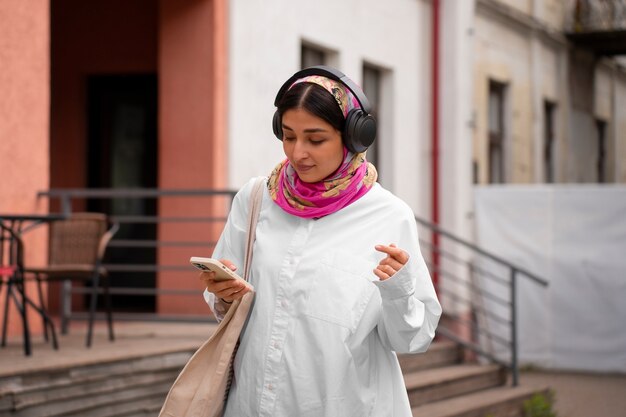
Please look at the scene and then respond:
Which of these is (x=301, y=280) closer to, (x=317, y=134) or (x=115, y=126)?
(x=317, y=134)

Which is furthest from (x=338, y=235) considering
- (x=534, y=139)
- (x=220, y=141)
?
(x=534, y=139)

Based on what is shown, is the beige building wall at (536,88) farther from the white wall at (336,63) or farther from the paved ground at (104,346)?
the paved ground at (104,346)

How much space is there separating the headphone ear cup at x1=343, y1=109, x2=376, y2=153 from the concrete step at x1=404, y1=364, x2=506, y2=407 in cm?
545

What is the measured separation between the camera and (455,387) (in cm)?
A: 908

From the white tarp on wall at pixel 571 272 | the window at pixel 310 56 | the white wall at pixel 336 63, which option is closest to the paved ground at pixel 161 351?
the white tarp on wall at pixel 571 272

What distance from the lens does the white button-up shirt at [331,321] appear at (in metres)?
2.85

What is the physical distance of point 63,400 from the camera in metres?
6.11

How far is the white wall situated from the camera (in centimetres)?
993

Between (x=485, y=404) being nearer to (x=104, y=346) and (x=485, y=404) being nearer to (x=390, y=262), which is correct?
(x=104, y=346)

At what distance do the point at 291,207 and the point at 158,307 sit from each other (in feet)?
23.3

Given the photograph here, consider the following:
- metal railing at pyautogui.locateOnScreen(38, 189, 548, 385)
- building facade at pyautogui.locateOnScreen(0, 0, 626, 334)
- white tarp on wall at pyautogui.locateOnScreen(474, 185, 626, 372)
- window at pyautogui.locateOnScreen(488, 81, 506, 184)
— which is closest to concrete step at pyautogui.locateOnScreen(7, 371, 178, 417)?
building facade at pyautogui.locateOnScreen(0, 0, 626, 334)

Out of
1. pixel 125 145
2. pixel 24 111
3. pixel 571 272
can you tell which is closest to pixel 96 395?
pixel 24 111

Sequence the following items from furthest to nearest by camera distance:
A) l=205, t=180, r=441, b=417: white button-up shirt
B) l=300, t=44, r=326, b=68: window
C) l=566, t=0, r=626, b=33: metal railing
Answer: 1. l=566, t=0, r=626, b=33: metal railing
2. l=300, t=44, r=326, b=68: window
3. l=205, t=180, r=441, b=417: white button-up shirt

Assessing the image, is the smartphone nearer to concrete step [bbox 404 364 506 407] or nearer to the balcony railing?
concrete step [bbox 404 364 506 407]
